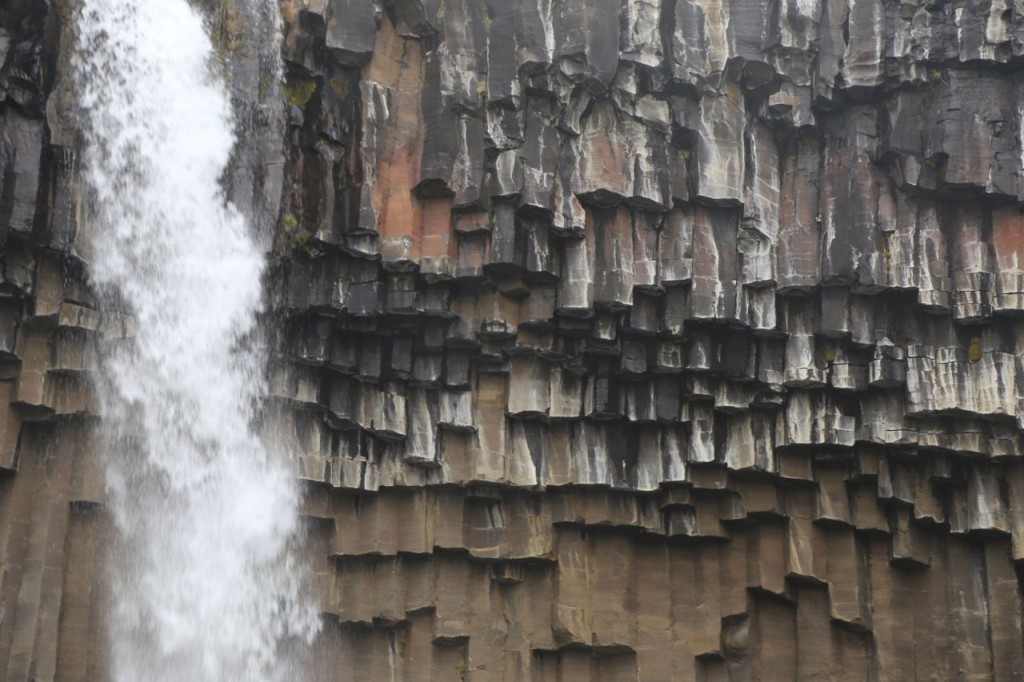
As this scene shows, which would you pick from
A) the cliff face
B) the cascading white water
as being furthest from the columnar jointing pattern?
the cascading white water

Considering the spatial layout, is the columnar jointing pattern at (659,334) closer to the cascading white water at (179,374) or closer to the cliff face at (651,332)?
the cliff face at (651,332)

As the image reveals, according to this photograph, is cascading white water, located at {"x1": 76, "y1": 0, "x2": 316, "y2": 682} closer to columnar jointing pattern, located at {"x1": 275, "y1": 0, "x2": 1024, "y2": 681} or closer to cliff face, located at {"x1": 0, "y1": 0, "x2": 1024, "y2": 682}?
cliff face, located at {"x1": 0, "y1": 0, "x2": 1024, "y2": 682}

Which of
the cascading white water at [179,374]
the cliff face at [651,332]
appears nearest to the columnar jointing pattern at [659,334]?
the cliff face at [651,332]

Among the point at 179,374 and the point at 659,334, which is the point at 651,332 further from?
the point at 179,374

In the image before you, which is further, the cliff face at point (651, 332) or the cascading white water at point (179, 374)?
the cliff face at point (651, 332)

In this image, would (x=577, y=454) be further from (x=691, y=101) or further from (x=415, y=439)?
(x=691, y=101)

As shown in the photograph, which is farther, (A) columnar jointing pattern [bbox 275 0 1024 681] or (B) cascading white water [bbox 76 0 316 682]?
(A) columnar jointing pattern [bbox 275 0 1024 681]

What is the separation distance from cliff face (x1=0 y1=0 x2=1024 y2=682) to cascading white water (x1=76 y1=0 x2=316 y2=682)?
36 cm

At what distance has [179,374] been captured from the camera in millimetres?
11766

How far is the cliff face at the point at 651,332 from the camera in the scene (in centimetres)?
1229

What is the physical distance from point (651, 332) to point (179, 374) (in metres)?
5.08

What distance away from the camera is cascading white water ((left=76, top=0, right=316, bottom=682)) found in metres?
11.4

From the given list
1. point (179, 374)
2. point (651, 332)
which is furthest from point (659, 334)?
point (179, 374)

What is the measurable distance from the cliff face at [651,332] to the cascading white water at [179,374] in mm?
357
